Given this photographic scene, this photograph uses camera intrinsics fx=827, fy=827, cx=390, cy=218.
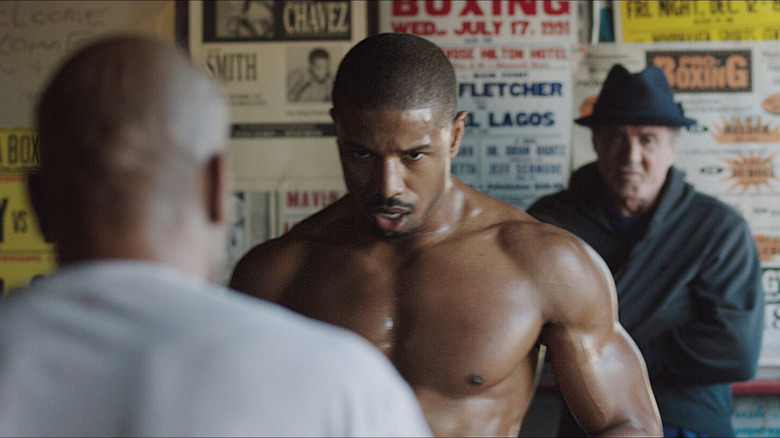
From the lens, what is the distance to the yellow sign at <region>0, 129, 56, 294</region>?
243cm

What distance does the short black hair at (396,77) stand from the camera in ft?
4.77

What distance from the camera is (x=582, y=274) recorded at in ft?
4.97

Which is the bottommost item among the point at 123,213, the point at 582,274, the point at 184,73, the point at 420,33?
the point at 582,274

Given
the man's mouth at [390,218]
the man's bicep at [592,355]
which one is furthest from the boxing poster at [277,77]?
Result: the man's bicep at [592,355]

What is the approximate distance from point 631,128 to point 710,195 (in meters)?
0.40

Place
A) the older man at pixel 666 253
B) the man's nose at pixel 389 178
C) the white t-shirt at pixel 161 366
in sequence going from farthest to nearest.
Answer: the older man at pixel 666 253 → the man's nose at pixel 389 178 → the white t-shirt at pixel 161 366

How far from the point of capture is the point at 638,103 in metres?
2.15

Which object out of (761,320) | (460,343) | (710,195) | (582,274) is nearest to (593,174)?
(710,195)

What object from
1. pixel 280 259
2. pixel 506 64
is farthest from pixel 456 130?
pixel 506 64

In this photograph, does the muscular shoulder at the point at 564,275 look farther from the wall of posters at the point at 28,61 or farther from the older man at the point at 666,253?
the wall of posters at the point at 28,61

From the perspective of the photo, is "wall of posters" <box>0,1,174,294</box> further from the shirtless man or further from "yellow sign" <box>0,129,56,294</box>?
the shirtless man

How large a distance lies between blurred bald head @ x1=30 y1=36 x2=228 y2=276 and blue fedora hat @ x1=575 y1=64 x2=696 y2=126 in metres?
1.71

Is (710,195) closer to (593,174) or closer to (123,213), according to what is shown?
(593,174)

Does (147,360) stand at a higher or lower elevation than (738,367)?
higher
